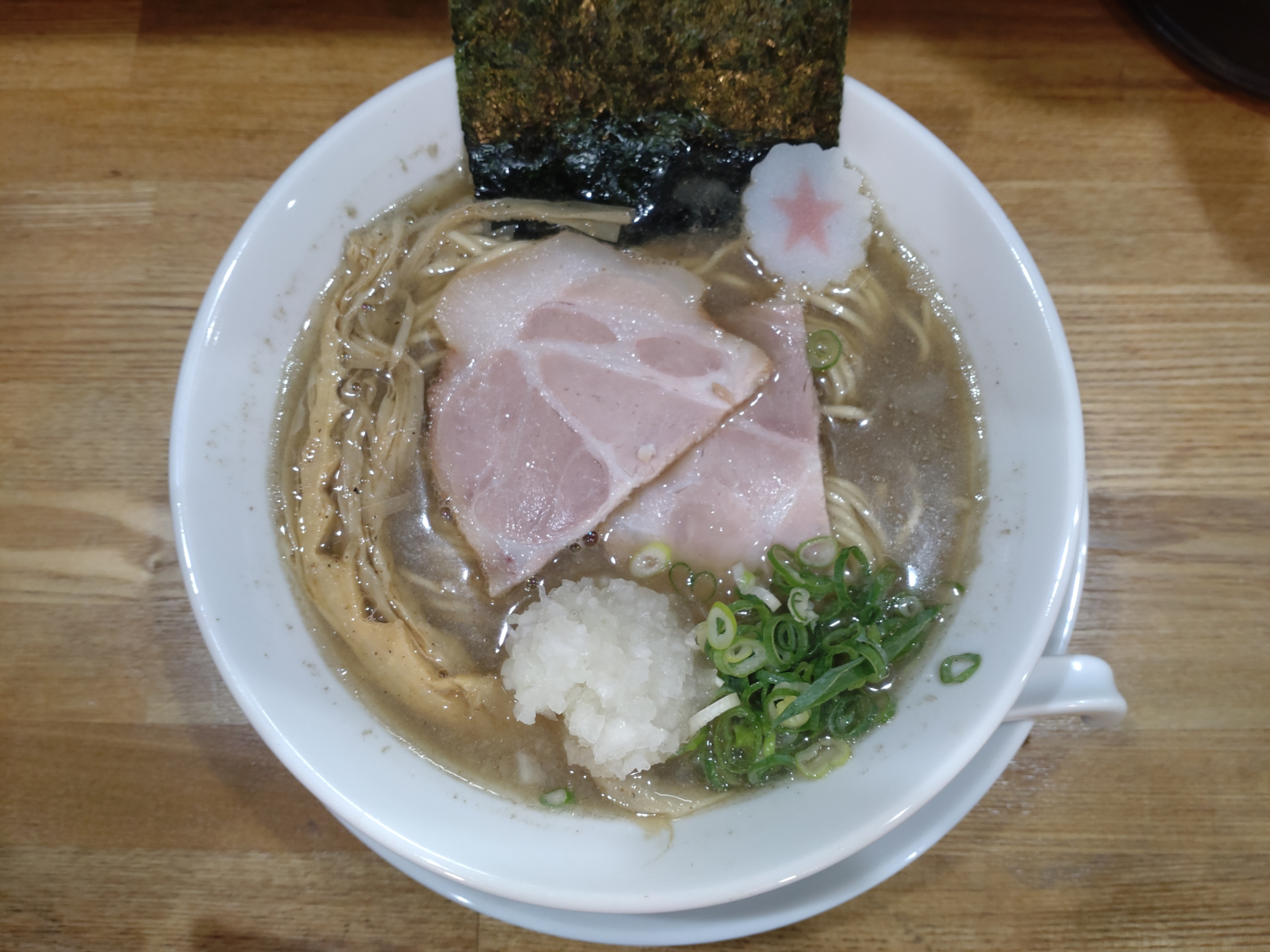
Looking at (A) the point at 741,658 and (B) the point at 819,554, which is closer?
(A) the point at 741,658

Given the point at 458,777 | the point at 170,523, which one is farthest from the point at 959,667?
the point at 170,523

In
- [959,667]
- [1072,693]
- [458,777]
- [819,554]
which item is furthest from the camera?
[819,554]

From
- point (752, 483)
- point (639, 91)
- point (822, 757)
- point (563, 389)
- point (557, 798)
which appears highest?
point (639, 91)

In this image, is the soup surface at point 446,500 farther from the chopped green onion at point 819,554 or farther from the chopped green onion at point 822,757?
the chopped green onion at point 822,757

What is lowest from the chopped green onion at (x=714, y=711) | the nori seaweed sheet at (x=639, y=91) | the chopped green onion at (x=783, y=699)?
the chopped green onion at (x=714, y=711)

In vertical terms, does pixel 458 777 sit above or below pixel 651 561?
below

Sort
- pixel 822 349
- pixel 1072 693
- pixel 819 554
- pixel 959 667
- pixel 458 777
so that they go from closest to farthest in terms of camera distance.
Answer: pixel 1072 693 < pixel 959 667 < pixel 458 777 < pixel 819 554 < pixel 822 349

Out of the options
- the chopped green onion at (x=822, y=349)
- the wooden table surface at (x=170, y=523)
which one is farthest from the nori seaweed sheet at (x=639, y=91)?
the wooden table surface at (x=170, y=523)

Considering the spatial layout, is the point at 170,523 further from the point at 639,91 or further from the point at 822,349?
the point at 822,349

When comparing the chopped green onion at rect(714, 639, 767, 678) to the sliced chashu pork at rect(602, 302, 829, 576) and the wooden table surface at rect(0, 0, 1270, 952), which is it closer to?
the sliced chashu pork at rect(602, 302, 829, 576)
